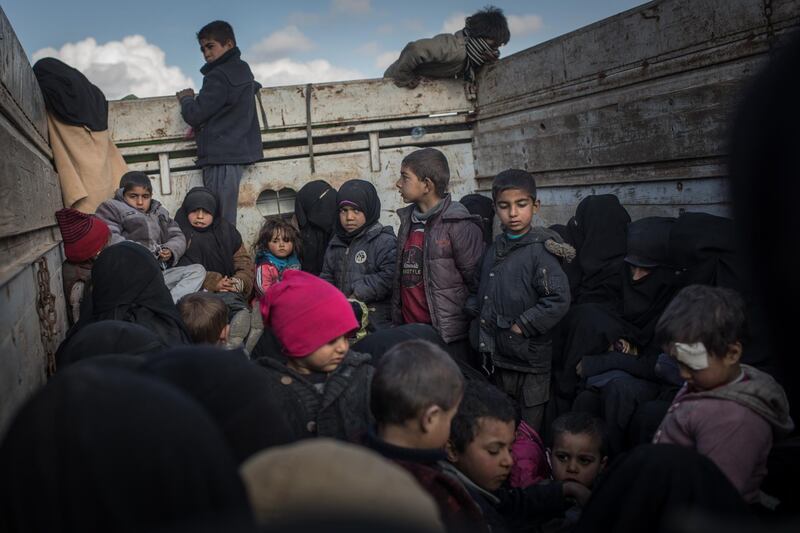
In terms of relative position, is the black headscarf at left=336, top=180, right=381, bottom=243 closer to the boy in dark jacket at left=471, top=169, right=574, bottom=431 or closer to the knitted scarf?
the boy in dark jacket at left=471, top=169, right=574, bottom=431

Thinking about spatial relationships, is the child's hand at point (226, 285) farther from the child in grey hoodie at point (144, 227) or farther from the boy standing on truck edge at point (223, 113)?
the boy standing on truck edge at point (223, 113)

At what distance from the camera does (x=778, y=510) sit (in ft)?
7.92

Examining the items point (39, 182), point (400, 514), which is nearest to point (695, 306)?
point (400, 514)

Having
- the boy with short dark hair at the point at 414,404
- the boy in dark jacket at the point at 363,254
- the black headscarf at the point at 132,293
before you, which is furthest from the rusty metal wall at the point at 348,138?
the boy with short dark hair at the point at 414,404

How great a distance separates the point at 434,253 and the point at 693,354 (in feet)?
6.95

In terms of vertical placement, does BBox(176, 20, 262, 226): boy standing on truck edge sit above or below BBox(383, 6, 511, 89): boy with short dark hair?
below

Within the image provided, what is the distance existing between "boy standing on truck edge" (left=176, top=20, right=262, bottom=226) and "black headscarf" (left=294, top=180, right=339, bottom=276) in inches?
22.6

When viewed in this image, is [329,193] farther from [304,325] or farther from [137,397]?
[137,397]

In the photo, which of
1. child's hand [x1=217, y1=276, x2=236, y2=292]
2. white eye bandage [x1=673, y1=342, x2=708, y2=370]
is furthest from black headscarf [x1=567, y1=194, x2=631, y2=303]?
child's hand [x1=217, y1=276, x2=236, y2=292]

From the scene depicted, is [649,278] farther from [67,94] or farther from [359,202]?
[67,94]

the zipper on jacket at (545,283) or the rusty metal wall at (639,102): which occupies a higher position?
the rusty metal wall at (639,102)

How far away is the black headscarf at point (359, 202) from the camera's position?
518 centimetres

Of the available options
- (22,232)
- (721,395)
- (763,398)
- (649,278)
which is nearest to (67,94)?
(22,232)

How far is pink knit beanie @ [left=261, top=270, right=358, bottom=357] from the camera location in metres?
2.55
